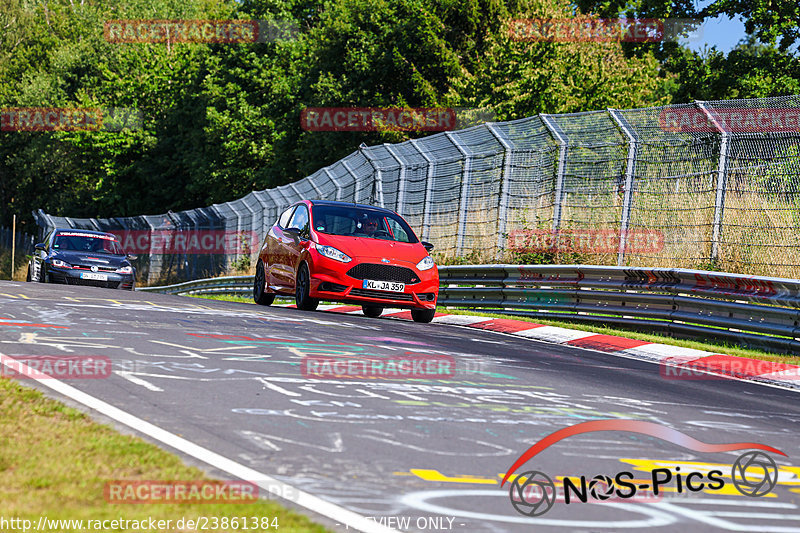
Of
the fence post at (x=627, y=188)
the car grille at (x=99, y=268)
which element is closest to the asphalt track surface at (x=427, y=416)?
the fence post at (x=627, y=188)

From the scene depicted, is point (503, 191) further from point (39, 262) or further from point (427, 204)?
point (39, 262)

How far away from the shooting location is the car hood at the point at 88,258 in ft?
74.9

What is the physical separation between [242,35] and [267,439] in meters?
54.7

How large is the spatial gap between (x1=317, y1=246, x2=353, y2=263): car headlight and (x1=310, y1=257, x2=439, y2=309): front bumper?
2.4 inches

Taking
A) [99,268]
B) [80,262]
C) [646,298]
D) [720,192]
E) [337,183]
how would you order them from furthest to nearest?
[337,183], [99,268], [80,262], [646,298], [720,192]

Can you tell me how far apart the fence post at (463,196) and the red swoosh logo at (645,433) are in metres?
12.9

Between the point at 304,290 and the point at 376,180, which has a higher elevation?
the point at 376,180

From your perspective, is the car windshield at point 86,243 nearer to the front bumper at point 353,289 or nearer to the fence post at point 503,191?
the fence post at point 503,191

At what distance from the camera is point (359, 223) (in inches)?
612

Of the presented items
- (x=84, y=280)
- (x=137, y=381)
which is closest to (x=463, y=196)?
(x=84, y=280)

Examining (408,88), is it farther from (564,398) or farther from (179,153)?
(564,398)

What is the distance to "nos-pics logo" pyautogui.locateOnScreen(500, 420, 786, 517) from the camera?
4.59m

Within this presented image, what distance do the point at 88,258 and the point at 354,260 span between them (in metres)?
10.7

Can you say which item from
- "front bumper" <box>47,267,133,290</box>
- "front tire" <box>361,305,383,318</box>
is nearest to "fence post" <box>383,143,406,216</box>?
"front tire" <box>361,305,383,318</box>
